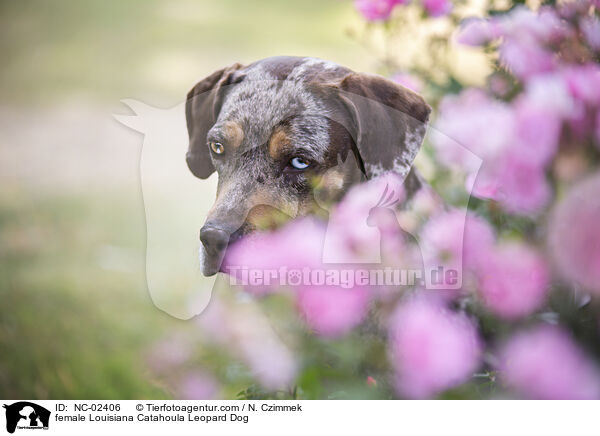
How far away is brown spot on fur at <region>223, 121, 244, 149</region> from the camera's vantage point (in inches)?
40.6

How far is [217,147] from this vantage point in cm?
107

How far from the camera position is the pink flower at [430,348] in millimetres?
1061

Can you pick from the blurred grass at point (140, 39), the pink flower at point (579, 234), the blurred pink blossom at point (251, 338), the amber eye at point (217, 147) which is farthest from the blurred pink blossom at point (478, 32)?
the blurred pink blossom at point (251, 338)

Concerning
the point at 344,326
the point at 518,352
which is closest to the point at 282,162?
the point at 344,326

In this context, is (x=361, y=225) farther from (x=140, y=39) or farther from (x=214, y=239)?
(x=140, y=39)

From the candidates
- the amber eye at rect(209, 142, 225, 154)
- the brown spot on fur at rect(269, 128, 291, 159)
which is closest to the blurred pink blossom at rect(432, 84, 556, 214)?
the brown spot on fur at rect(269, 128, 291, 159)

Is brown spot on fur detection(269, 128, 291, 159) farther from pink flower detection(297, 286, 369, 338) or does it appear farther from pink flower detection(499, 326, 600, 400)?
pink flower detection(499, 326, 600, 400)

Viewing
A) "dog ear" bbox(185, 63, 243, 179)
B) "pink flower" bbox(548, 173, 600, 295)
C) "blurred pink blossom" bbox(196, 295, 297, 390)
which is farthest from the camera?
"blurred pink blossom" bbox(196, 295, 297, 390)

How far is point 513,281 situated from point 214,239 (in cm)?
61

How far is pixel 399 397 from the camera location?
1184mm

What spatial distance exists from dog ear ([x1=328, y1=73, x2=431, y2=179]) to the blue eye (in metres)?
0.11
